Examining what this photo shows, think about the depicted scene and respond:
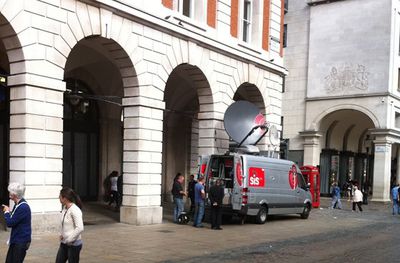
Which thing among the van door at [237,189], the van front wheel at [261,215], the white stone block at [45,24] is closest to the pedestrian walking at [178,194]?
the van door at [237,189]

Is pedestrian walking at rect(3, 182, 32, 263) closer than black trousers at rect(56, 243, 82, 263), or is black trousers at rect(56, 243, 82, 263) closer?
pedestrian walking at rect(3, 182, 32, 263)

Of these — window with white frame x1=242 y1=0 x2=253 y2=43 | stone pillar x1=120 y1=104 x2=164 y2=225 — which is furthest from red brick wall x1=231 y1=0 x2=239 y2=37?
stone pillar x1=120 y1=104 x2=164 y2=225

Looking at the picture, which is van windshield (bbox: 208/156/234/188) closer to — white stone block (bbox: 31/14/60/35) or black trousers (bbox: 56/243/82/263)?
white stone block (bbox: 31/14/60/35)

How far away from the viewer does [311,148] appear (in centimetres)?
3753

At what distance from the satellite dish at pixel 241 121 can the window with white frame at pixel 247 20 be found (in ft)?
14.0

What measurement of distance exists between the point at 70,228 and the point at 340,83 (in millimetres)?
32600

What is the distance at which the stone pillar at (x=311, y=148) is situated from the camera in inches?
1469

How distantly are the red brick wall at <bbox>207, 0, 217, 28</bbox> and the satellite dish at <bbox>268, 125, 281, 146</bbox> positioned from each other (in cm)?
607

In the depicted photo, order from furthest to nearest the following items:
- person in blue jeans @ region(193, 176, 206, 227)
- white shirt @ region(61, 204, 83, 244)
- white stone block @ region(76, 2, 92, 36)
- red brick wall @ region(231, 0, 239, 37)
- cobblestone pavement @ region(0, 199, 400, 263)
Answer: red brick wall @ region(231, 0, 239, 37)
person in blue jeans @ region(193, 176, 206, 227)
white stone block @ region(76, 2, 92, 36)
cobblestone pavement @ region(0, 199, 400, 263)
white shirt @ region(61, 204, 83, 244)

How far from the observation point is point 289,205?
19547mm

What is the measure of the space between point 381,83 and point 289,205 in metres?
18.7

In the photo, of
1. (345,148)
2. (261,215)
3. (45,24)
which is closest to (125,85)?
(45,24)

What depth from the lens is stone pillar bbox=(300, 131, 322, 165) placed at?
37.3m

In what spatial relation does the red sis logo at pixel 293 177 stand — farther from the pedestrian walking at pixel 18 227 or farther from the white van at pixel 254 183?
the pedestrian walking at pixel 18 227
